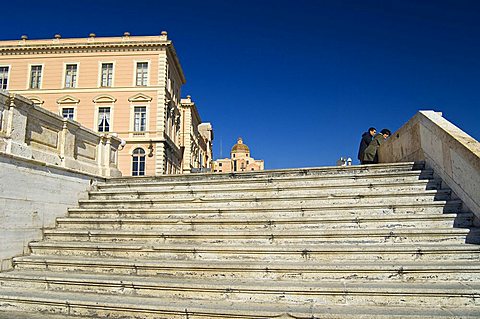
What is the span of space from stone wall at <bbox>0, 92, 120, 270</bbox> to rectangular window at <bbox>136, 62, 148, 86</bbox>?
2455 centimetres

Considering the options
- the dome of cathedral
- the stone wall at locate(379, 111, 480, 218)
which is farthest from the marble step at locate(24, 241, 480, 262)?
the dome of cathedral

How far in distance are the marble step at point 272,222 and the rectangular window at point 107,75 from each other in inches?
1082

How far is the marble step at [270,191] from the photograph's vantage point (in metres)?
5.82

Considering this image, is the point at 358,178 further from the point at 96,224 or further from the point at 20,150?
the point at 20,150

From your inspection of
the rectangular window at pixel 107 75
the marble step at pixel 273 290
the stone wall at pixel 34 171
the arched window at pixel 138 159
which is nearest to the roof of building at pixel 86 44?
the rectangular window at pixel 107 75

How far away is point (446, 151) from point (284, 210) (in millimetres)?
2824

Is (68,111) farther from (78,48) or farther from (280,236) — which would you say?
(280,236)

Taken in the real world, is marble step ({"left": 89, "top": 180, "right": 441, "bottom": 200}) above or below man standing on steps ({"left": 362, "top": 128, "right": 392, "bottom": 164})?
below

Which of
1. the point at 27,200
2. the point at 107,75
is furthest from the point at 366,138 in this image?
the point at 107,75

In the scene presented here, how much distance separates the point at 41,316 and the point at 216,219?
2.63m

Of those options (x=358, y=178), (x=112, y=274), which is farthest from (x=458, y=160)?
(x=112, y=274)

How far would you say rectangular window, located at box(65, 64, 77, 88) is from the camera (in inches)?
1233

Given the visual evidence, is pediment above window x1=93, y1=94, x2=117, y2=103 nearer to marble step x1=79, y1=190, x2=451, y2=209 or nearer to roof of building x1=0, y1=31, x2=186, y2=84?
roof of building x1=0, y1=31, x2=186, y2=84

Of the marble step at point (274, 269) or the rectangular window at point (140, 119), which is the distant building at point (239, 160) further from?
the marble step at point (274, 269)
